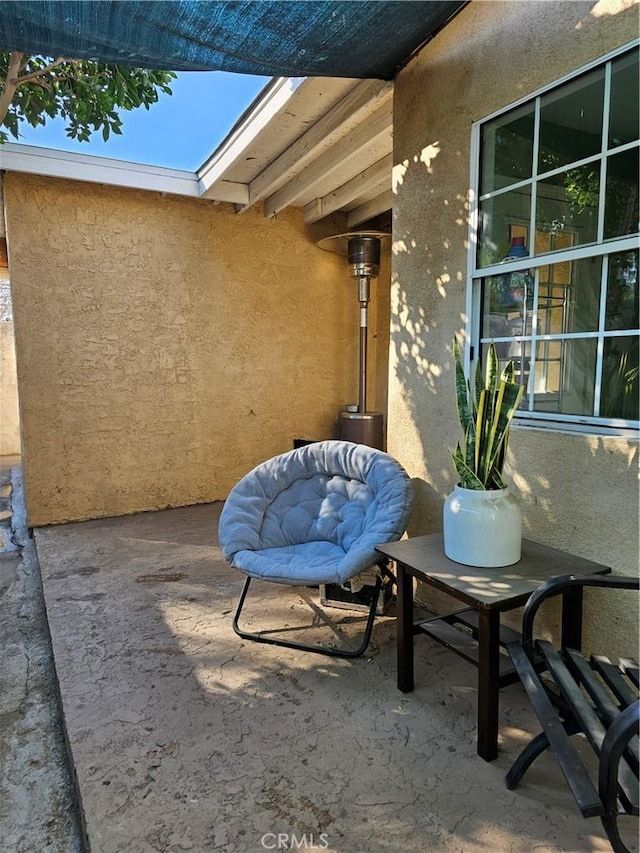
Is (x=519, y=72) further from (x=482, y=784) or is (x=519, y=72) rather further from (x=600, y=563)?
(x=482, y=784)

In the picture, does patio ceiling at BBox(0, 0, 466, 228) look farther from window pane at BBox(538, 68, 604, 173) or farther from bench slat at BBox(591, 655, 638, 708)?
bench slat at BBox(591, 655, 638, 708)

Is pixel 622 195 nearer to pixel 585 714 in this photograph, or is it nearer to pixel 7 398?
pixel 585 714

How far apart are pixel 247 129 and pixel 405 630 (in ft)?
10.7

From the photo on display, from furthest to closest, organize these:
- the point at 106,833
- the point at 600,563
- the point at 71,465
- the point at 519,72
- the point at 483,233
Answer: the point at 71,465, the point at 483,233, the point at 519,72, the point at 600,563, the point at 106,833

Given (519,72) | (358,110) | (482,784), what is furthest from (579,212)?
(482,784)

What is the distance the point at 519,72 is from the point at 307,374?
347 cm

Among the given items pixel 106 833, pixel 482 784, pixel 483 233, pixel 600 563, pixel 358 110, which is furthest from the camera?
pixel 358 110

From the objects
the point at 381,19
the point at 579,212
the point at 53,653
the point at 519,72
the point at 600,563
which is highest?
the point at 381,19

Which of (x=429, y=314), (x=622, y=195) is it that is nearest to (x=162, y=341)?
(x=429, y=314)

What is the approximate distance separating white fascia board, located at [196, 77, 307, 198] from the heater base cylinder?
2.38 m

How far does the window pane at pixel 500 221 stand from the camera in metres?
2.04

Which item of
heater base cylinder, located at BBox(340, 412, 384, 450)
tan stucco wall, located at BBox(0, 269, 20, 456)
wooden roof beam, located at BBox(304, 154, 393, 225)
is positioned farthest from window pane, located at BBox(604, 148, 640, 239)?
tan stucco wall, located at BBox(0, 269, 20, 456)

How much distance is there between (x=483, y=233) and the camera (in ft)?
7.19

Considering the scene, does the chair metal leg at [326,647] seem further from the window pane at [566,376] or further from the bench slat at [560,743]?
the window pane at [566,376]
